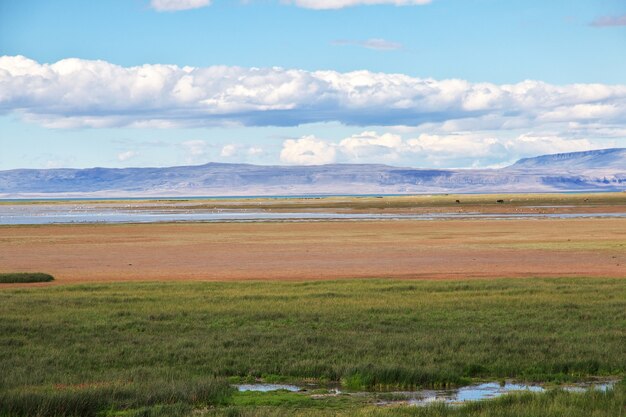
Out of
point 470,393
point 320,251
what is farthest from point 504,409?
point 320,251

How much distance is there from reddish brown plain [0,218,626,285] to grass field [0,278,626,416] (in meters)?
9.25

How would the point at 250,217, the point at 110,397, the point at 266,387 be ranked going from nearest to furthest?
the point at 110,397, the point at 266,387, the point at 250,217

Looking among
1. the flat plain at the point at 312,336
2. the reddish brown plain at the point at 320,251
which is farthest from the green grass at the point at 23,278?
the flat plain at the point at 312,336

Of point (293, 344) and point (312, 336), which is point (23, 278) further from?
point (293, 344)

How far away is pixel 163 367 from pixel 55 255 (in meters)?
32.8

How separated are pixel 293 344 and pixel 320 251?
29.4m

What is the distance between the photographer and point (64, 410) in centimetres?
1190

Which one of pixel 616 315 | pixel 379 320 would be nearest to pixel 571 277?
pixel 616 315

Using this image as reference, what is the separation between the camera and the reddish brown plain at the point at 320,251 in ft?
116

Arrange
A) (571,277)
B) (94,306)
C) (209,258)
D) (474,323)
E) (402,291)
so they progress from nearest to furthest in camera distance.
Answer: (474,323), (94,306), (402,291), (571,277), (209,258)

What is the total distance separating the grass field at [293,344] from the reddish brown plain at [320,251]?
925 centimetres

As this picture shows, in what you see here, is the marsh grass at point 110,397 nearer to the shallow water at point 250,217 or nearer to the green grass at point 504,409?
the green grass at point 504,409

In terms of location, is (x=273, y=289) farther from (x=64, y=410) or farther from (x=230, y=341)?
(x=64, y=410)

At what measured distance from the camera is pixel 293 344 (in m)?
17.0
